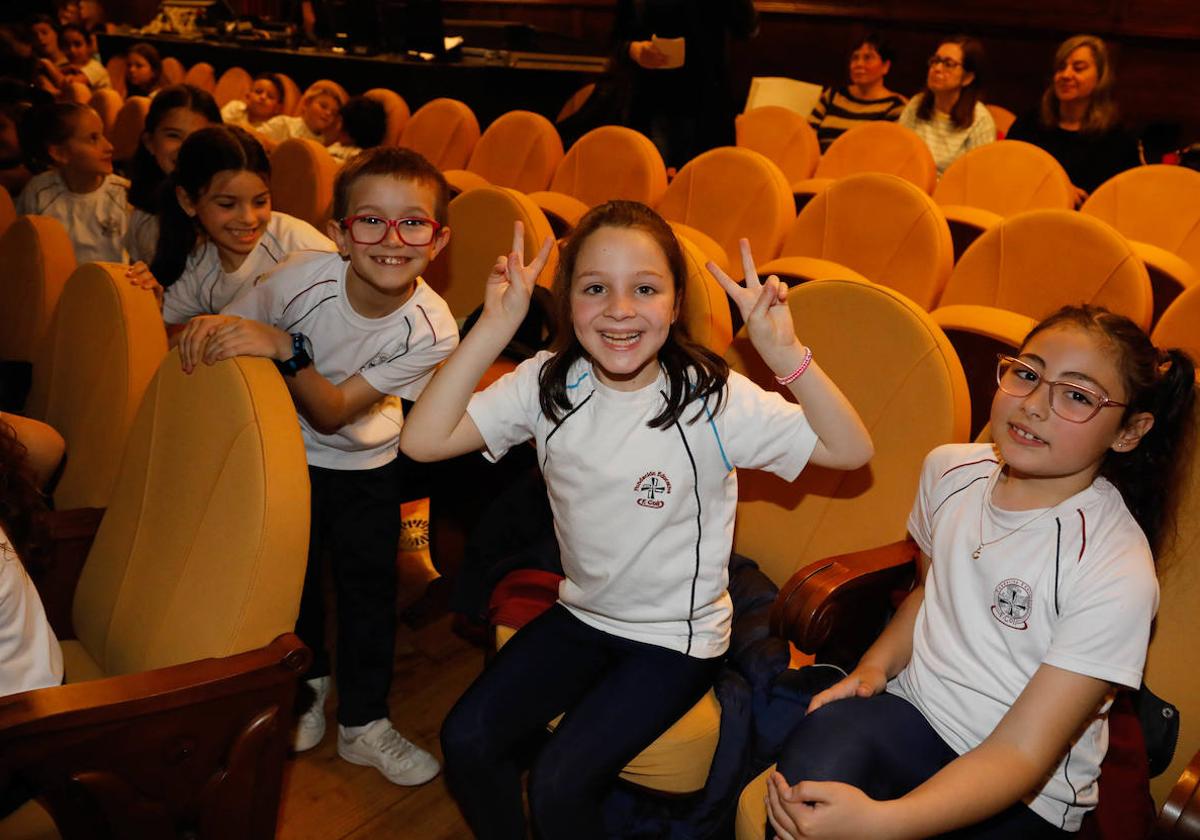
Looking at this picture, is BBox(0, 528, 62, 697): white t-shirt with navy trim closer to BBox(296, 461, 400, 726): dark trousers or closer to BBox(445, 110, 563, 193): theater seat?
BBox(296, 461, 400, 726): dark trousers

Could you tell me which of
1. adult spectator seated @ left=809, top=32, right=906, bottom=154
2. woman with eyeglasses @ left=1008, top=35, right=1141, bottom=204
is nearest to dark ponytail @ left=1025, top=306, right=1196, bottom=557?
woman with eyeglasses @ left=1008, top=35, right=1141, bottom=204

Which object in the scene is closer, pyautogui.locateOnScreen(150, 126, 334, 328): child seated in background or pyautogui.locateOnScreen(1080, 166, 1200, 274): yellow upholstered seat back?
pyautogui.locateOnScreen(150, 126, 334, 328): child seated in background

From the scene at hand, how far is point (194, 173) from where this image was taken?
2.17 m

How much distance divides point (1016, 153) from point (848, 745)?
293 centimetres

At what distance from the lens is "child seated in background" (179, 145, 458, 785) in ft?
5.67

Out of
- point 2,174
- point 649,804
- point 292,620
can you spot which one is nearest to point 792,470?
point 649,804

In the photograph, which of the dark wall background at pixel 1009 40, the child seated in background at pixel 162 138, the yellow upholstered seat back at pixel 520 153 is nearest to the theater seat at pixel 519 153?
the yellow upholstered seat back at pixel 520 153

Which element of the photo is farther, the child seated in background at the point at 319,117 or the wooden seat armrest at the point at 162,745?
the child seated in background at the point at 319,117

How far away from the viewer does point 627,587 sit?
4.78ft

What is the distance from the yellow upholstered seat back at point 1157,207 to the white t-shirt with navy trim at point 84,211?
10.7 feet

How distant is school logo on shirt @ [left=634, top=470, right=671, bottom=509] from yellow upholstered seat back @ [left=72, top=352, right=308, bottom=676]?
1.54 feet

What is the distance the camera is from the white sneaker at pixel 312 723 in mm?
1933

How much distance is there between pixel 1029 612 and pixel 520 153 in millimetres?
3330

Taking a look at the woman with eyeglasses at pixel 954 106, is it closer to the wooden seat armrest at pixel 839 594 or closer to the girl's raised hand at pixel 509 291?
the wooden seat armrest at pixel 839 594
